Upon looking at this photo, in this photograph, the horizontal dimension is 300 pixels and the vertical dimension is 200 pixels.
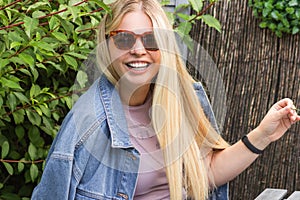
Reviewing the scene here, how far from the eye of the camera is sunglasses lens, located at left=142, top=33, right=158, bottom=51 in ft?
6.72

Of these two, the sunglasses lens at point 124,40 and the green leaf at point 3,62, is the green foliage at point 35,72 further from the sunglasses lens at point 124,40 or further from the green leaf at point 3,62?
the sunglasses lens at point 124,40

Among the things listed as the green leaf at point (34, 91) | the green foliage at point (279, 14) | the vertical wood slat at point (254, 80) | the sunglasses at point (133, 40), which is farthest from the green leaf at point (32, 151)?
the green foliage at point (279, 14)

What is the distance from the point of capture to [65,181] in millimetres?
2014

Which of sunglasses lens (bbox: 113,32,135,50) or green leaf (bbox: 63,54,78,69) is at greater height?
sunglasses lens (bbox: 113,32,135,50)

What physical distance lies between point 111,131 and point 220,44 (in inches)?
81.9

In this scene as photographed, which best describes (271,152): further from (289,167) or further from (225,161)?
(225,161)

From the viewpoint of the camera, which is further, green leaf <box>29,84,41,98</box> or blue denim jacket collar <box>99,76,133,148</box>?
green leaf <box>29,84,41,98</box>

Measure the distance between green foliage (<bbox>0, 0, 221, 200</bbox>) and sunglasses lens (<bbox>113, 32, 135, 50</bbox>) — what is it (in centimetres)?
17

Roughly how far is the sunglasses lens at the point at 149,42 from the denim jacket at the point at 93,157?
0.21m

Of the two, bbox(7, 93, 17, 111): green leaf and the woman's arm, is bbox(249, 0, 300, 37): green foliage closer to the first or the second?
the woman's arm

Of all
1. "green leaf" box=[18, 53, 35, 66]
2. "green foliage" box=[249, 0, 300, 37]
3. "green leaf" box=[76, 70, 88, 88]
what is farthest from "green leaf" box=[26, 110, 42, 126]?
"green foliage" box=[249, 0, 300, 37]

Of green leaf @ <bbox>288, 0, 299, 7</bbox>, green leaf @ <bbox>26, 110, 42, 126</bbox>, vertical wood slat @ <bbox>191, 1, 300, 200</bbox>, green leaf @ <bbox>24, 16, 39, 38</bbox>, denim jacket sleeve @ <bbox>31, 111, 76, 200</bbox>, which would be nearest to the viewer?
denim jacket sleeve @ <bbox>31, 111, 76, 200</bbox>

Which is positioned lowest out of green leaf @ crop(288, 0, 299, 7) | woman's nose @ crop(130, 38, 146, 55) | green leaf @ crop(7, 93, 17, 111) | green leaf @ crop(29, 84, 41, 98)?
green leaf @ crop(7, 93, 17, 111)

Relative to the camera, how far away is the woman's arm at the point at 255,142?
206 cm
